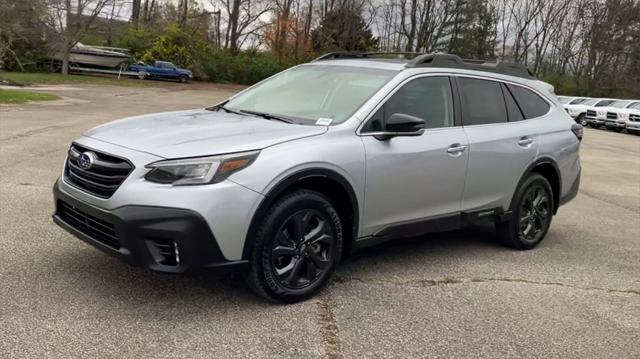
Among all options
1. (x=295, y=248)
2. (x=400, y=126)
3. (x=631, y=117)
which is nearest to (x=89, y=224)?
(x=295, y=248)

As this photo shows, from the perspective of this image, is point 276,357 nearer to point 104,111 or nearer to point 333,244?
point 333,244

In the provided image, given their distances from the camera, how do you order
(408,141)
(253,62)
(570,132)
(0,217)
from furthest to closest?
1. (253,62)
2. (570,132)
3. (0,217)
4. (408,141)

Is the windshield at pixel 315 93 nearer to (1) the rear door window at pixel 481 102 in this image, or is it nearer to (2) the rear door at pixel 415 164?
(2) the rear door at pixel 415 164

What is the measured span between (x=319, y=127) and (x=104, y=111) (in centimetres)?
1635

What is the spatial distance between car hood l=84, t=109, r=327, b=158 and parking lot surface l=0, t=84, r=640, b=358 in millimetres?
1047

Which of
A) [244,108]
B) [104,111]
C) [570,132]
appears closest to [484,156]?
[570,132]

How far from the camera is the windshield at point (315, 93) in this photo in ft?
15.6

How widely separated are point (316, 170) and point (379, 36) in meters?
62.9

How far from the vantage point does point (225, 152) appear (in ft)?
12.5

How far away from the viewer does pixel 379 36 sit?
6494 cm

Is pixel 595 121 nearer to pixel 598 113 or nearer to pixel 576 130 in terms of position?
pixel 598 113

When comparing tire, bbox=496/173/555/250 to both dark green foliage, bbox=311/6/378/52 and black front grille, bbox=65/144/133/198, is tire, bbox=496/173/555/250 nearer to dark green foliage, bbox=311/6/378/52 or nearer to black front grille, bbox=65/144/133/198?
black front grille, bbox=65/144/133/198

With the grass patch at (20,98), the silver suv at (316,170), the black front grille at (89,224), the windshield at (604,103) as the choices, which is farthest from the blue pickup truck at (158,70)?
the black front grille at (89,224)

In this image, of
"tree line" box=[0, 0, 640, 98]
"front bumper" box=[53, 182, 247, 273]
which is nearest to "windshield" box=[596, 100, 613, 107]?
"tree line" box=[0, 0, 640, 98]
